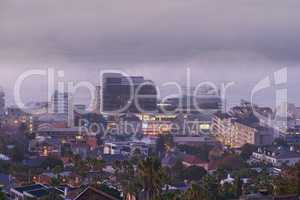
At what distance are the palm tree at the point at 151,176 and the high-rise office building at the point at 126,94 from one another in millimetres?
138318

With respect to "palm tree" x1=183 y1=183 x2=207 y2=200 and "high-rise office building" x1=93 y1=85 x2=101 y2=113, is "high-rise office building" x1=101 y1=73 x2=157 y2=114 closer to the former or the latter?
"high-rise office building" x1=93 y1=85 x2=101 y2=113

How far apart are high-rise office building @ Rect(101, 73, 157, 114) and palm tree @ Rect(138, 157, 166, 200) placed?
13832 cm

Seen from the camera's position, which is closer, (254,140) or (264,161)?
(264,161)

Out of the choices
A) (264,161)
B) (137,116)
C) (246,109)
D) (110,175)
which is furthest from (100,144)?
(246,109)

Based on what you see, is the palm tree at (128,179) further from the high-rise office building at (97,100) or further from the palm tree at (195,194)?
the high-rise office building at (97,100)

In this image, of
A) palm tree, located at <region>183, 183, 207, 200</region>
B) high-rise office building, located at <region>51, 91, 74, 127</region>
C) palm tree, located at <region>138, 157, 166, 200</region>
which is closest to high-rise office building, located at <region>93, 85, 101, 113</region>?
high-rise office building, located at <region>51, 91, 74, 127</region>

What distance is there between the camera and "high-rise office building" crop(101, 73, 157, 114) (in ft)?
574

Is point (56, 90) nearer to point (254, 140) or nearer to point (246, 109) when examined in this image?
point (246, 109)

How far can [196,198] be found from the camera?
34000 mm

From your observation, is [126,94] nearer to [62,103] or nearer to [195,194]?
[62,103]

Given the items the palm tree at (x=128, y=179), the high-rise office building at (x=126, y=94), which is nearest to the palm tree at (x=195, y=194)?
the palm tree at (x=128, y=179)

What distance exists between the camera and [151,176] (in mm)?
34062

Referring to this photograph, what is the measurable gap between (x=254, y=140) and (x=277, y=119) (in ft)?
169

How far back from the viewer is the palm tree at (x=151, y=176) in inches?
1339
